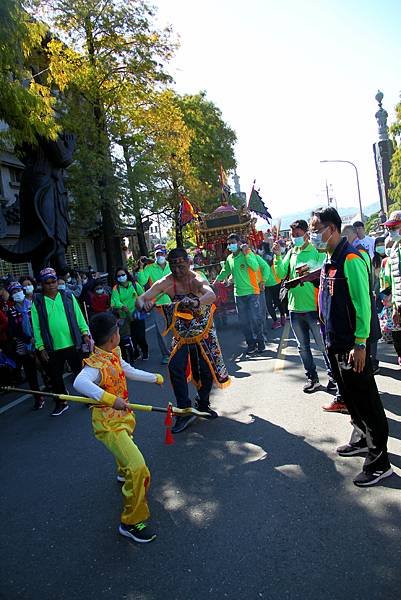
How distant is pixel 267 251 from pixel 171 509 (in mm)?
11622

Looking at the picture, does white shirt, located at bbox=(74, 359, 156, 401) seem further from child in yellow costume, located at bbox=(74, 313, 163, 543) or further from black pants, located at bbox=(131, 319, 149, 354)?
black pants, located at bbox=(131, 319, 149, 354)

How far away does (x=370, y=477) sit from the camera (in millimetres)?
3414

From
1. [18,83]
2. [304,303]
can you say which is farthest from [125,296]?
[304,303]

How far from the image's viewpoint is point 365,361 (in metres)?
3.43

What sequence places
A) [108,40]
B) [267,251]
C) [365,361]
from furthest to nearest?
[108,40] < [267,251] < [365,361]

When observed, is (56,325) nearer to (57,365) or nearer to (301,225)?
(57,365)

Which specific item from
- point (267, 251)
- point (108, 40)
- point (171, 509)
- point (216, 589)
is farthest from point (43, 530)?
point (108, 40)

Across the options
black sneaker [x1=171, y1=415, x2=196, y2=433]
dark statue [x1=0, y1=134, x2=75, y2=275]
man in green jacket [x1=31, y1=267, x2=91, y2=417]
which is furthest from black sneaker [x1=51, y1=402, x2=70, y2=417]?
dark statue [x1=0, y1=134, x2=75, y2=275]

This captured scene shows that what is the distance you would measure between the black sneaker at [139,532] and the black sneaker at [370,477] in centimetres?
147

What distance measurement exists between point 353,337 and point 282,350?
484 cm

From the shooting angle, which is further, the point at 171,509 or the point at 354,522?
the point at 171,509

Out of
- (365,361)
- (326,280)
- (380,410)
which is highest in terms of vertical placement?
(326,280)

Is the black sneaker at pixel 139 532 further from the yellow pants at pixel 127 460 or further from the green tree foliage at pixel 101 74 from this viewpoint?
the green tree foliage at pixel 101 74

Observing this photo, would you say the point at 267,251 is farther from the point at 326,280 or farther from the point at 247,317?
the point at 326,280
